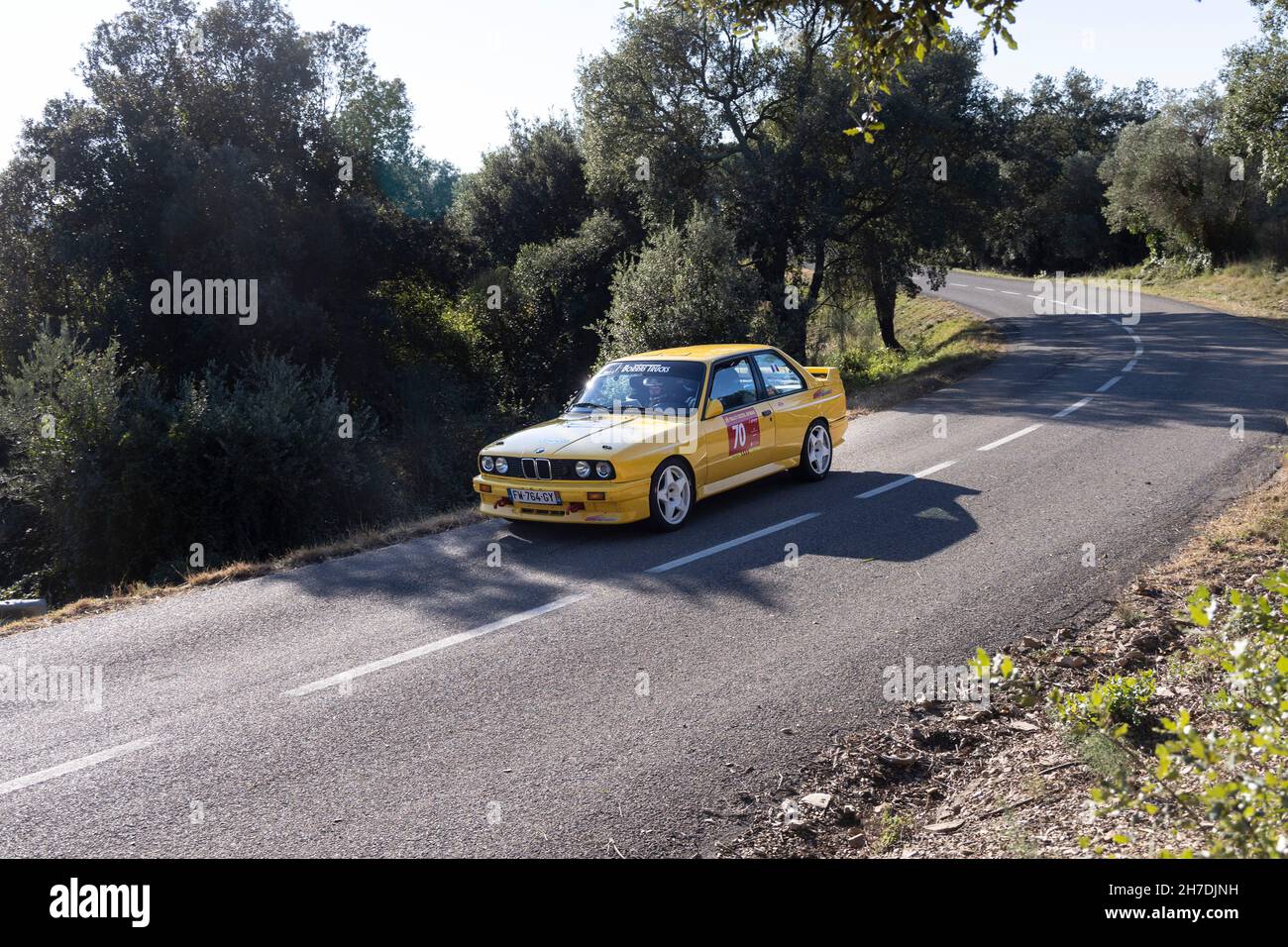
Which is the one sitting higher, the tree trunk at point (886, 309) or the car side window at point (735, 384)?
the tree trunk at point (886, 309)

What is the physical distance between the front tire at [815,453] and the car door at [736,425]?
28.0 inches

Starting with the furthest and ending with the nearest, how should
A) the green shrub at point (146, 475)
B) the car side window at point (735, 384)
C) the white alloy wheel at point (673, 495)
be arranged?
1. the green shrub at point (146, 475)
2. the car side window at point (735, 384)
3. the white alloy wheel at point (673, 495)

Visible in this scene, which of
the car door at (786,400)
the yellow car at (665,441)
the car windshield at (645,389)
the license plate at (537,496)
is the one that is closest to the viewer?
the yellow car at (665,441)

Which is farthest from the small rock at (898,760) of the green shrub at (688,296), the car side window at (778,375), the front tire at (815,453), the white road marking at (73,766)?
the green shrub at (688,296)

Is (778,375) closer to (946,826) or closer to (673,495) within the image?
(673,495)

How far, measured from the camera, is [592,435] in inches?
374

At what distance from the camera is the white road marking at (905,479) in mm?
10503

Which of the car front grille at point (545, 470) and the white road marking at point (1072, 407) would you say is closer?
the car front grille at point (545, 470)

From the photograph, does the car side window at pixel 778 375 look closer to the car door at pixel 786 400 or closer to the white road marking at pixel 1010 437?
the car door at pixel 786 400

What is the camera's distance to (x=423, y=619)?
7.13 metres

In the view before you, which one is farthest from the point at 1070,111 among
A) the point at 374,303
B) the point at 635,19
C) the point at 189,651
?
Result: the point at 189,651

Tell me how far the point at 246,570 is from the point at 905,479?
22.3ft
